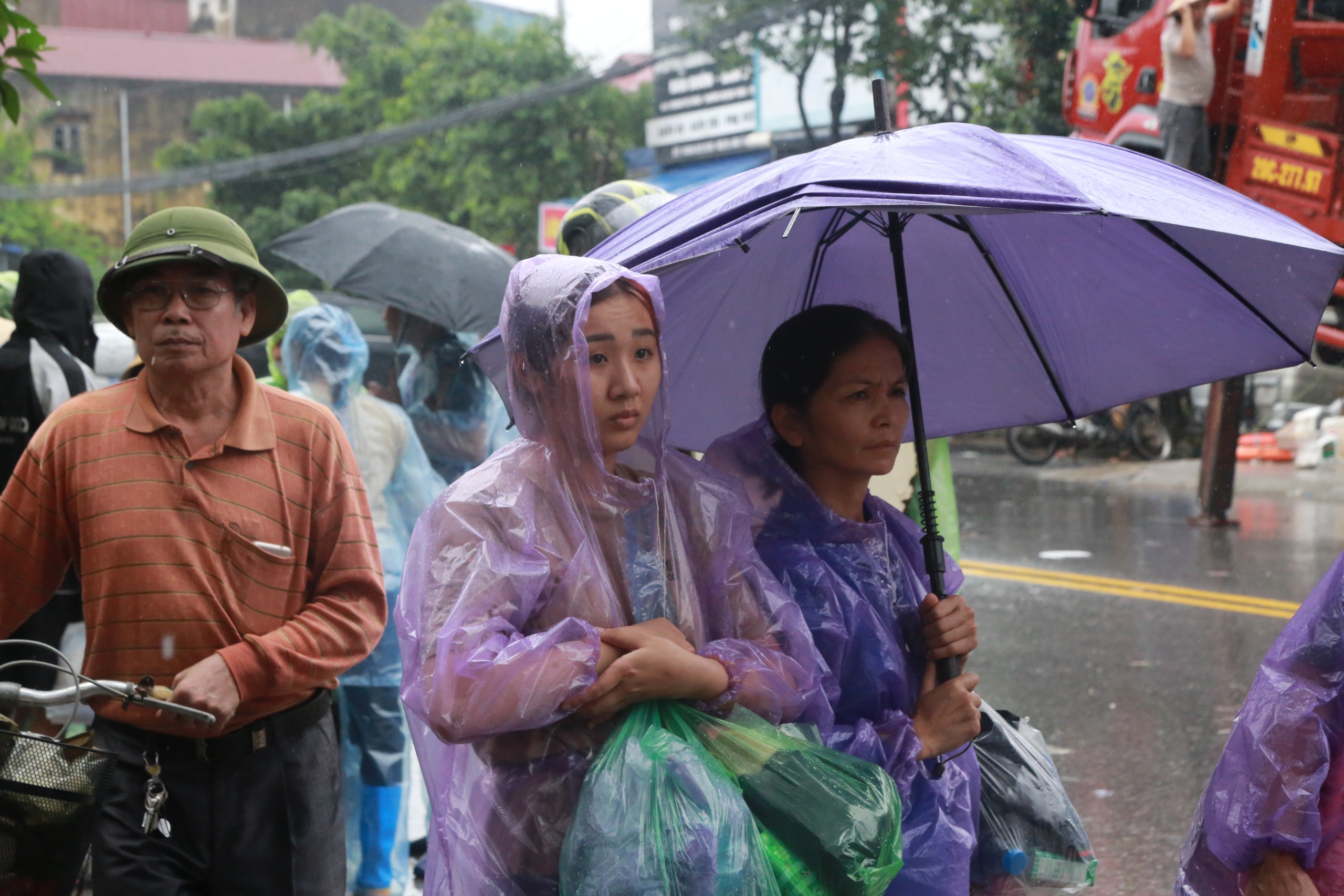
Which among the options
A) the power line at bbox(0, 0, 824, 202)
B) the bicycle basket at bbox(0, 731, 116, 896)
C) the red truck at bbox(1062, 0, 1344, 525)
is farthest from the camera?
the power line at bbox(0, 0, 824, 202)

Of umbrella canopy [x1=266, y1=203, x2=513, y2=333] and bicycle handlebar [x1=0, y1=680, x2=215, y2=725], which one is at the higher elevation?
umbrella canopy [x1=266, y1=203, x2=513, y2=333]

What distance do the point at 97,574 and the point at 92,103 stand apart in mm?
48670

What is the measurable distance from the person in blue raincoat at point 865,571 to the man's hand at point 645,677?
1.24 ft

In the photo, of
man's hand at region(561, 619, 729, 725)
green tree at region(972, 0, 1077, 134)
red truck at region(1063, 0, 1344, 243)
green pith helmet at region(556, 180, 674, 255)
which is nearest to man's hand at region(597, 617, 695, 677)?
man's hand at region(561, 619, 729, 725)

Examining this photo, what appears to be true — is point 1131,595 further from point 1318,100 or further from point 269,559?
point 269,559

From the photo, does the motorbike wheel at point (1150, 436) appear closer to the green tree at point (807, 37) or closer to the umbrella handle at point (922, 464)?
the green tree at point (807, 37)

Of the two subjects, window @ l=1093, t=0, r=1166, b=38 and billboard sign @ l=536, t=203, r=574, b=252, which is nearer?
window @ l=1093, t=0, r=1166, b=38

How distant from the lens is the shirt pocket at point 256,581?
267 centimetres

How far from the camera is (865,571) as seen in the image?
2484mm

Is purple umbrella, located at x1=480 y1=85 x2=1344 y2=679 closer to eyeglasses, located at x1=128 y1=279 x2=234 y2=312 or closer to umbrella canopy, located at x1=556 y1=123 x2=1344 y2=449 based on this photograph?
umbrella canopy, located at x1=556 y1=123 x2=1344 y2=449

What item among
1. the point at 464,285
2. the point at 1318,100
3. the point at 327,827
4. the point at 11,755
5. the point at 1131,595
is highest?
the point at 1318,100

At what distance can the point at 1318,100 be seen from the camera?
11.5m

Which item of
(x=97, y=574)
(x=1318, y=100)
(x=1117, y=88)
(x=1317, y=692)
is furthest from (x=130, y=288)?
(x=1117, y=88)

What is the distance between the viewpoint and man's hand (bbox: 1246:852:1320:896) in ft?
7.34
